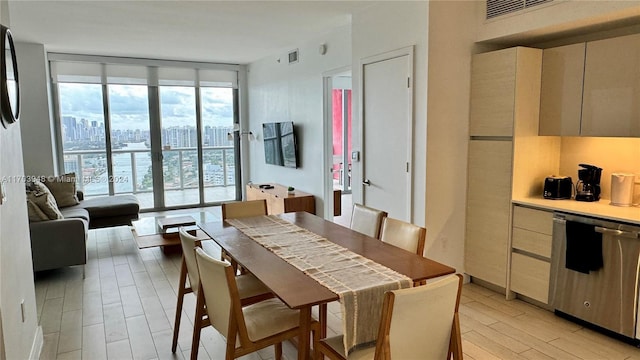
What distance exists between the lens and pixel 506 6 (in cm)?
340

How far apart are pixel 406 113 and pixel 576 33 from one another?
1.43 meters

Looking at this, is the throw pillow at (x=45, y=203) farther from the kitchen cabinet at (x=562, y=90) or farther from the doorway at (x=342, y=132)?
the kitchen cabinet at (x=562, y=90)

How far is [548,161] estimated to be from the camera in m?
3.72

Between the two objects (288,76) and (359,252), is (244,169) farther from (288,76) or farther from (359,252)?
(359,252)

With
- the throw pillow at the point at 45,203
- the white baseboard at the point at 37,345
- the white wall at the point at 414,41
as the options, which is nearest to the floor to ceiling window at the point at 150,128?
the throw pillow at the point at 45,203

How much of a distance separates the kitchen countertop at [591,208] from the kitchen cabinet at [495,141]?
224 millimetres

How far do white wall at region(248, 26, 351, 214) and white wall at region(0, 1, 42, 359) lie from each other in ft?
11.3

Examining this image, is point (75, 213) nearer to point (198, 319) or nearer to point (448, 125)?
point (198, 319)

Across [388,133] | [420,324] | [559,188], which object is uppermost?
[388,133]

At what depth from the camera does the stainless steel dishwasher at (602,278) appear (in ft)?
9.11

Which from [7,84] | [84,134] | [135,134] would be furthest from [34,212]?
[135,134]

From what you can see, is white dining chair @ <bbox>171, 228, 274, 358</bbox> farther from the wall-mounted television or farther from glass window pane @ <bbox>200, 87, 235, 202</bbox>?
glass window pane @ <bbox>200, 87, 235, 202</bbox>

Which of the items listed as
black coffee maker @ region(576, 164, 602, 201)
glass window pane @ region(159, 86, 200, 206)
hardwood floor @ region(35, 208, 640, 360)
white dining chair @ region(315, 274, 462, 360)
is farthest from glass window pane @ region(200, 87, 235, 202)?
white dining chair @ region(315, 274, 462, 360)

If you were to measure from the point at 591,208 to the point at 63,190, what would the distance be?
230 inches
